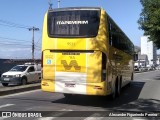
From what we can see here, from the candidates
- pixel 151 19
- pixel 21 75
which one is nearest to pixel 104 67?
pixel 21 75

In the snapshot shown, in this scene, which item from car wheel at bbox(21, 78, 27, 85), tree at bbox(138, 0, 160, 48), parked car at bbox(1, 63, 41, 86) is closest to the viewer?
parked car at bbox(1, 63, 41, 86)

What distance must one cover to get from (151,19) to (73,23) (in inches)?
974

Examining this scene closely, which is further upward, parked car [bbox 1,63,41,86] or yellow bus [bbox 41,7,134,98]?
yellow bus [bbox 41,7,134,98]

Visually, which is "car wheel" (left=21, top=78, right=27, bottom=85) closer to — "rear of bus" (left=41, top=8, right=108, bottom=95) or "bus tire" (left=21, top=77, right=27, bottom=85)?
"bus tire" (left=21, top=77, right=27, bottom=85)

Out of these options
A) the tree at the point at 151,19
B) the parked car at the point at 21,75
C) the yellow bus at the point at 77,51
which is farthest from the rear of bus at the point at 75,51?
the tree at the point at 151,19

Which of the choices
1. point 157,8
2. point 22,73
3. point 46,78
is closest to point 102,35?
point 46,78

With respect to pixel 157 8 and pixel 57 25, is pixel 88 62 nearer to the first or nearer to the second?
pixel 57 25

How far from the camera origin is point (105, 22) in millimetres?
13805

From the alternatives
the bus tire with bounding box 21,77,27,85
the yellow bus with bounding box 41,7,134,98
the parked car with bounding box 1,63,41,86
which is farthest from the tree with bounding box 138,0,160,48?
the yellow bus with bounding box 41,7,134,98

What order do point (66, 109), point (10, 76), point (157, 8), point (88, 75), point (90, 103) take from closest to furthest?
point (66, 109)
point (88, 75)
point (90, 103)
point (10, 76)
point (157, 8)

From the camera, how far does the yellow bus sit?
13.7 metres

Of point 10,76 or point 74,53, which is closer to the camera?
point 74,53

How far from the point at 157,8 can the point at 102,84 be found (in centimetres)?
2576

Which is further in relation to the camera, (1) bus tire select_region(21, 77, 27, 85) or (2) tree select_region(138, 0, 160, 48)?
(2) tree select_region(138, 0, 160, 48)
